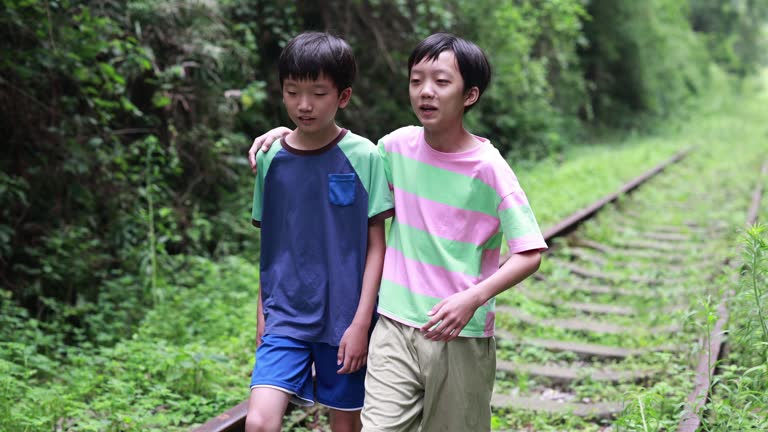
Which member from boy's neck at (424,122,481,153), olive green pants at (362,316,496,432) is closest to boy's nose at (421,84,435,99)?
boy's neck at (424,122,481,153)

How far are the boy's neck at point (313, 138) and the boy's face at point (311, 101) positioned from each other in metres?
0.05

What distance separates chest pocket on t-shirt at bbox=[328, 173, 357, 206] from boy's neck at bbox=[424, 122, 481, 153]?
0.88 ft

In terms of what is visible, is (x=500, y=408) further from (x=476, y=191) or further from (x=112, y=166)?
(x=112, y=166)

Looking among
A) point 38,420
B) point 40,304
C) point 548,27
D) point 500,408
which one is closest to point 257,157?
point 38,420

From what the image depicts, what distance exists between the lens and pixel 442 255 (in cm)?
243

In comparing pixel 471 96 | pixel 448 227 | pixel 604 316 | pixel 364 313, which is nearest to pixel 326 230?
pixel 364 313

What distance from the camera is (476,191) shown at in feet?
8.00

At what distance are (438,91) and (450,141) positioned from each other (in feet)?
0.55

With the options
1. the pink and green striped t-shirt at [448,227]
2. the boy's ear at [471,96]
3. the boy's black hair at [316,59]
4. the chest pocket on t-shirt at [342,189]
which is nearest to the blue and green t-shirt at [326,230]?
the chest pocket on t-shirt at [342,189]

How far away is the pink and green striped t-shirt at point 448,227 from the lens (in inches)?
95.0

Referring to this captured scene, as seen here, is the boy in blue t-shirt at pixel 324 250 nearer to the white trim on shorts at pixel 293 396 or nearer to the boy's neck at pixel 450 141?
the white trim on shorts at pixel 293 396

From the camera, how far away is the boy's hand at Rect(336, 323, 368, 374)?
2.50m

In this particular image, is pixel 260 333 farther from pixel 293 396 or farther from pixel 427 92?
pixel 427 92

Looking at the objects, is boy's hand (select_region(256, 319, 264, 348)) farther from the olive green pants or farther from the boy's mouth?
the boy's mouth
